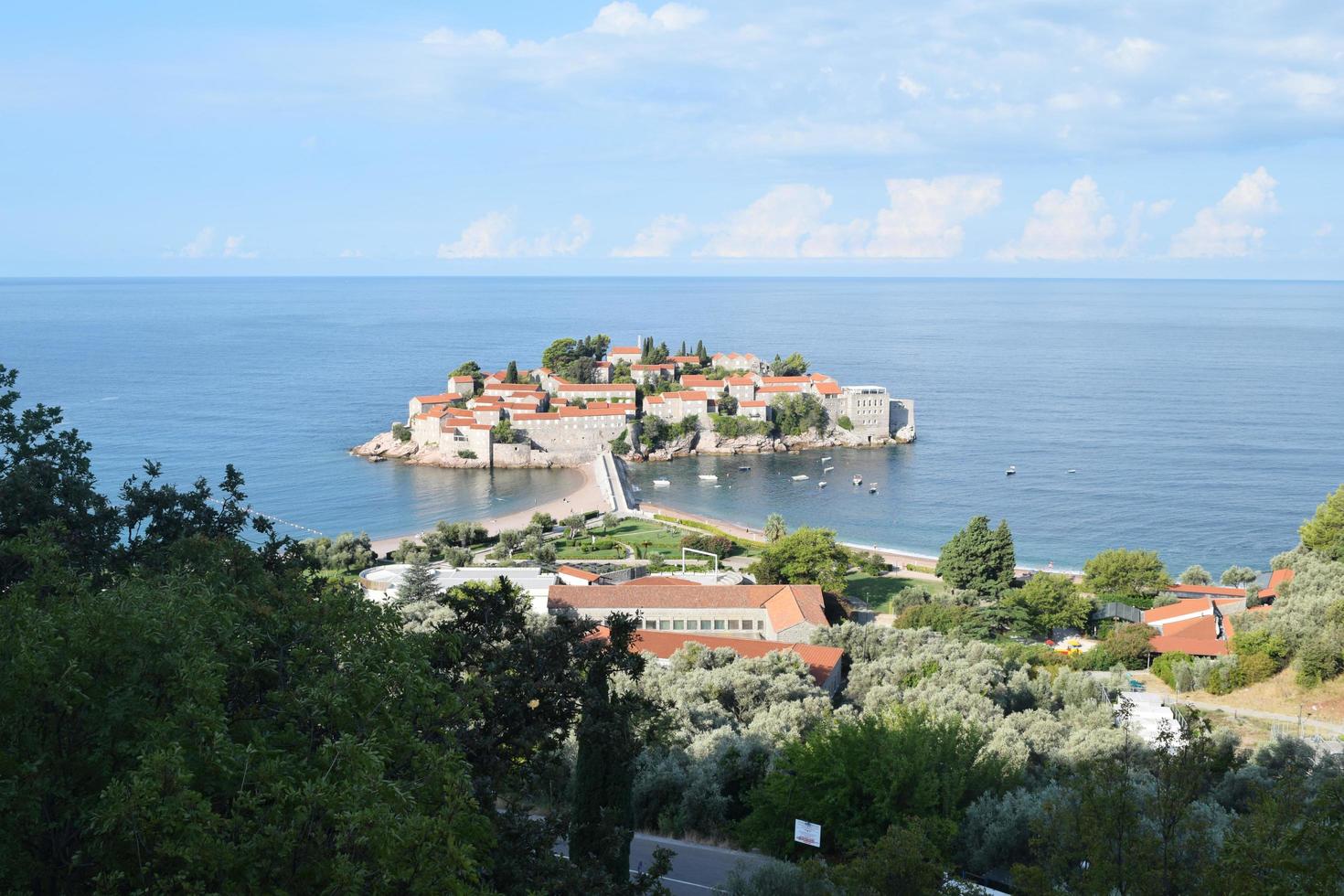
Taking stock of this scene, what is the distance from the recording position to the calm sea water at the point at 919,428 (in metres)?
48.2

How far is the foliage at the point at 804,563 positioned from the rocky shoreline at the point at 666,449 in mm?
28951

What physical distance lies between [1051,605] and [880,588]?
22.5ft

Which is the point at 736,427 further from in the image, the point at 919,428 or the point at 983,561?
the point at 983,561

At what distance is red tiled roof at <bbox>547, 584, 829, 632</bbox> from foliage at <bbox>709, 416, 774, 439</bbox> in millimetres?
38437

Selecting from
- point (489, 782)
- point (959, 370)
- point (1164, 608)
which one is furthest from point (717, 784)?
point (959, 370)

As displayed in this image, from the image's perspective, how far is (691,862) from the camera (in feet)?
38.6

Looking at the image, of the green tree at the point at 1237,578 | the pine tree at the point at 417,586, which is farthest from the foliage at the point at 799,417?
the pine tree at the point at 417,586

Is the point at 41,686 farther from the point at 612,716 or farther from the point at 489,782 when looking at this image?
the point at 612,716

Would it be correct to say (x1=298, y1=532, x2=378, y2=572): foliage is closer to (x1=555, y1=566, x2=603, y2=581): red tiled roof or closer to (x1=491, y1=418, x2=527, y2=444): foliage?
(x1=555, y1=566, x2=603, y2=581): red tiled roof

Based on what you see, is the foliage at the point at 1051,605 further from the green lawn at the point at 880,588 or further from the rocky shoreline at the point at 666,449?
the rocky shoreline at the point at 666,449

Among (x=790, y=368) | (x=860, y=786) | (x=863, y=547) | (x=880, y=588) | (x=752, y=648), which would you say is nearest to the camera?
(x=860, y=786)

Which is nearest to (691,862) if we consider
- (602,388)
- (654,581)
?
(654,581)

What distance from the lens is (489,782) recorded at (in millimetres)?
7895

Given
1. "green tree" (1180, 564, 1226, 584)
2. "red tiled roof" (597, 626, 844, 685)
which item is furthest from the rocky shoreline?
"red tiled roof" (597, 626, 844, 685)
